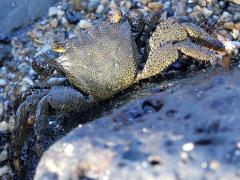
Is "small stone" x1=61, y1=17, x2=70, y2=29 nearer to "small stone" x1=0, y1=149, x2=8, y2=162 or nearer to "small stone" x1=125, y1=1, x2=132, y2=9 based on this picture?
"small stone" x1=125, y1=1, x2=132, y2=9

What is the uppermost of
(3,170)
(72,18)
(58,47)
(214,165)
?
(214,165)

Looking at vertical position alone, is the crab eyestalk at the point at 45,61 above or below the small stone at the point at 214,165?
below

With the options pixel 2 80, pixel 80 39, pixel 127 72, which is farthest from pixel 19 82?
pixel 127 72

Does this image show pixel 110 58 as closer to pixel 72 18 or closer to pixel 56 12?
pixel 72 18

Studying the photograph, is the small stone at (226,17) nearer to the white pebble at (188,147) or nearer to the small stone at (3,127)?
the small stone at (3,127)

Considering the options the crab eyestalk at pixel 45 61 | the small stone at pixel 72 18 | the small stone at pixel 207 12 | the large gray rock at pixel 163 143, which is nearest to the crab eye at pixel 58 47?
the crab eyestalk at pixel 45 61

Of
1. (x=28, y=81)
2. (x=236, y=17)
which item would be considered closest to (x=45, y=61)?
(x=28, y=81)

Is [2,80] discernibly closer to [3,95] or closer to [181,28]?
[3,95]
